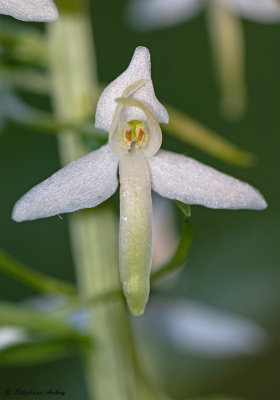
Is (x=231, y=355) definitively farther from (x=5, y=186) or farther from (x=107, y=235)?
(x=5, y=186)

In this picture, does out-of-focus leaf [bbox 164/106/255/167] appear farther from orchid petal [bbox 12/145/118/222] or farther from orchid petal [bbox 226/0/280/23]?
orchid petal [bbox 226/0/280/23]

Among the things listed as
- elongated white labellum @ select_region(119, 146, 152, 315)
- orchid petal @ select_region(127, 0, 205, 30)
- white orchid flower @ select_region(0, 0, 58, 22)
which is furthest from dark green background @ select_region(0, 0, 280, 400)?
white orchid flower @ select_region(0, 0, 58, 22)

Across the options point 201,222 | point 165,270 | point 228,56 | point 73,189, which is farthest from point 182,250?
point 201,222

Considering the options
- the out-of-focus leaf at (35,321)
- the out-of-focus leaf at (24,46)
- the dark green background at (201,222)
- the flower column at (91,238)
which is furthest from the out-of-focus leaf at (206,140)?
the dark green background at (201,222)

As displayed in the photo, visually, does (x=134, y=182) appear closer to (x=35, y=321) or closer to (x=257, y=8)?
(x=35, y=321)

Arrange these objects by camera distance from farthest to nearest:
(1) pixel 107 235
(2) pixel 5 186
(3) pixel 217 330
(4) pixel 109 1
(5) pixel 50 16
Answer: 1. (4) pixel 109 1
2. (2) pixel 5 186
3. (3) pixel 217 330
4. (1) pixel 107 235
5. (5) pixel 50 16

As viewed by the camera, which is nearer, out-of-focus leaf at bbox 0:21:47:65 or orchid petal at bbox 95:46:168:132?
orchid petal at bbox 95:46:168:132

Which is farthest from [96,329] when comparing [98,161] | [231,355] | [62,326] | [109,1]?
[109,1]

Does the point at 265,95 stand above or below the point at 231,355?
above
